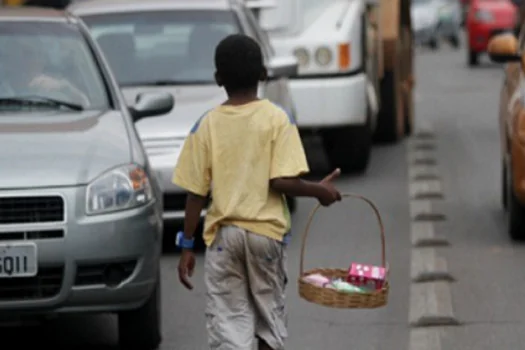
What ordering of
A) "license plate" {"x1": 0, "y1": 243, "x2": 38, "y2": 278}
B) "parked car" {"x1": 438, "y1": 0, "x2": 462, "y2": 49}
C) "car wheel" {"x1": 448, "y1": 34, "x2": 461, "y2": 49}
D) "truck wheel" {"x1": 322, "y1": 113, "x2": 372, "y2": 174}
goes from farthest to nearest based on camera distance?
"car wheel" {"x1": 448, "y1": 34, "x2": 461, "y2": 49}
"parked car" {"x1": 438, "y1": 0, "x2": 462, "y2": 49}
"truck wheel" {"x1": 322, "y1": 113, "x2": 372, "y2": 174}
"license plate" {"x1": 0, "y1": 243, "x2": 38, "y2": 278}

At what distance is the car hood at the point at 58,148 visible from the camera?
8.03 meters

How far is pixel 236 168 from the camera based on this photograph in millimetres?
6363

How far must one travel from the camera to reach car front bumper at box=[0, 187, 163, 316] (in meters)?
7.85

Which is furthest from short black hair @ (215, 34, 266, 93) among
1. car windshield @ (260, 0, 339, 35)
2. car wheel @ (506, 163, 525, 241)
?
car windshield @ (260, 0, 339, 35)

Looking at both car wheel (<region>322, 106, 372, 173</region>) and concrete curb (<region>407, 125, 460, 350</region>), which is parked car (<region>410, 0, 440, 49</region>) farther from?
car wheel (<region>322, 106, 372, 173</region>)

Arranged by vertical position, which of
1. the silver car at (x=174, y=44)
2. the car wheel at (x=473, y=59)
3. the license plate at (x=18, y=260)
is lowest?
the car wheel at (x=473, y=59)

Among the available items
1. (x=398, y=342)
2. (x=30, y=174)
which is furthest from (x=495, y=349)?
(x=30, y=174)

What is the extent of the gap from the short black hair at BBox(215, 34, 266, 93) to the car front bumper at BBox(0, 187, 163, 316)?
175 cm

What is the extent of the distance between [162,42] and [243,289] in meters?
6.68

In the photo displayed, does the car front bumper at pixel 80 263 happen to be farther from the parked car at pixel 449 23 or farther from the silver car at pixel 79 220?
→ the parked car at pixel 449 23

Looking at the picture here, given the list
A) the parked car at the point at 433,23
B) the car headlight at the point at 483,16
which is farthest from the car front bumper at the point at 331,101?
the parked car at the point at 433,23

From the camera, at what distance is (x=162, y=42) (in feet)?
42.7

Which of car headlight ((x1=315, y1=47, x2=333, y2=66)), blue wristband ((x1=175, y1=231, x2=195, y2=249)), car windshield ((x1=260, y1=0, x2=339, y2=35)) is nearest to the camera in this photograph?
blue wristband ((x1=175, y1=231, x2=195, y2=249))

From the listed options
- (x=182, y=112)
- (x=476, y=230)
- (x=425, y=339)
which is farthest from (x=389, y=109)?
(x=425, y=339)
